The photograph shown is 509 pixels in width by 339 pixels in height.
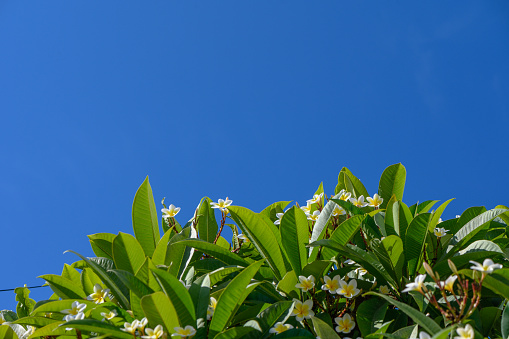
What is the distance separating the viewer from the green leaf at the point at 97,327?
1.25m

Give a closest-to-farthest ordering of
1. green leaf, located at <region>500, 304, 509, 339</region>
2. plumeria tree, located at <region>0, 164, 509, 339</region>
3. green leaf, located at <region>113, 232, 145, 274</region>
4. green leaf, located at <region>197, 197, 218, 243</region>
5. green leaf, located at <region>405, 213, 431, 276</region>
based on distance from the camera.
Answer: green leaf, located at <region>500, 304, 509, 339</region> < plumeria tree, located at <region>0, 164, 509, 339</region> < green leaf, located at <region>405, 213, 431, 276</region> < green leaf, located at <region>113, 232, 145, 274</region> < green leaf, located at <region>197, 197, 218, 243</region>

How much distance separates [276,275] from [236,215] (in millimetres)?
256

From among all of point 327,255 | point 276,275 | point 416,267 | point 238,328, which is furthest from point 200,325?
point 416,267

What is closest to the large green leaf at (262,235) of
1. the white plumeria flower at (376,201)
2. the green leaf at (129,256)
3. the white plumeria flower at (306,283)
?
the white plumeria flower at (306,283)

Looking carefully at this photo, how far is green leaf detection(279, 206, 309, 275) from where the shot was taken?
5.19ft

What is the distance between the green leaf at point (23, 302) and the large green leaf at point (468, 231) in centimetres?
162

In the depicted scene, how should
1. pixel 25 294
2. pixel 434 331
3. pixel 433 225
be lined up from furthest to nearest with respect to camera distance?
1. pixel 25 294
2. pixel 433 225
3. pixel 434 331

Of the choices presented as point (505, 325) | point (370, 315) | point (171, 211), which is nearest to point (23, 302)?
point (171, 211)

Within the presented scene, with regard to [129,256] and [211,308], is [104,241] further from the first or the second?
[211,308]

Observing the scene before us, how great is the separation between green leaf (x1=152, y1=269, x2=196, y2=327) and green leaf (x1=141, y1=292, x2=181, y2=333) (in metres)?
0.03

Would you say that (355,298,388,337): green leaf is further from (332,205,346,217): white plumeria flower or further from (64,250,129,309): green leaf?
(64,250,129,309): green leaf

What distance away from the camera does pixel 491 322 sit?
1.35 metres

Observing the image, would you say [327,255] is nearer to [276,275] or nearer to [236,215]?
[276,275]

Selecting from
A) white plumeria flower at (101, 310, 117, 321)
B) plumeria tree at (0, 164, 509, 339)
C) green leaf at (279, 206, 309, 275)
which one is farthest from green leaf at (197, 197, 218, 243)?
white plumeria flower at (101, 310, 117, 321)
